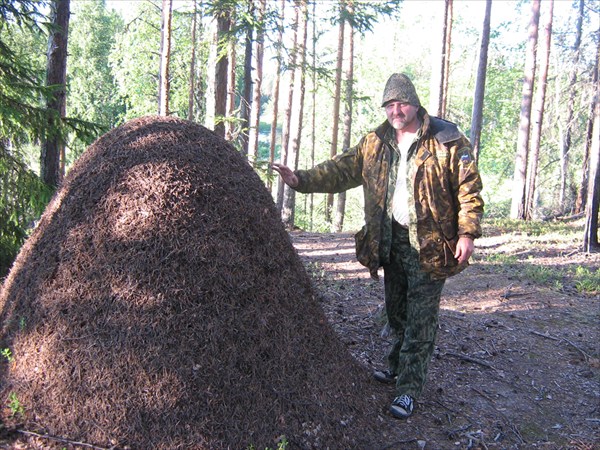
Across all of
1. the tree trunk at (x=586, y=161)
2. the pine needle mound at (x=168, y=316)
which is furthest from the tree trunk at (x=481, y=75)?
the pine needle mound at (x=168, y=316)

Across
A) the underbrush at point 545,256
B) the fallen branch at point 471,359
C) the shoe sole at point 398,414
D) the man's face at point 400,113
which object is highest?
the man's face at point 400,113

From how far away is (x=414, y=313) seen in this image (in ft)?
12.5

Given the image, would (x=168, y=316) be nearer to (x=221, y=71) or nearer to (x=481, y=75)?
(x=221, y=71)

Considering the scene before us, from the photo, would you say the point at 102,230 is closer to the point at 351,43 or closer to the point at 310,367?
the point at 310,367

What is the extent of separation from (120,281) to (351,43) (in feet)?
61.5

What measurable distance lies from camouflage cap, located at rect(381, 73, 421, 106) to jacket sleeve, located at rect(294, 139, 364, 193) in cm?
50

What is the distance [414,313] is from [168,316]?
189 cm

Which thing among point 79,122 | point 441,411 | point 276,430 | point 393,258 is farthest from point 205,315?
point 79,122

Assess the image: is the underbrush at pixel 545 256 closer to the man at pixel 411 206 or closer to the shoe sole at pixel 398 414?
the man at pixel 411 206

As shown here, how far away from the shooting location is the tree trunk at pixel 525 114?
17.7 meters

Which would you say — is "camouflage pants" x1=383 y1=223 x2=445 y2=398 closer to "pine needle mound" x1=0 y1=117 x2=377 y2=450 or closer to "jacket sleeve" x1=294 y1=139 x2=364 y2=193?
"pine needle mound" x1=0 y1=117 x2=377 y2=450

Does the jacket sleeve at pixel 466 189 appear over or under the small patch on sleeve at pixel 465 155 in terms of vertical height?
under

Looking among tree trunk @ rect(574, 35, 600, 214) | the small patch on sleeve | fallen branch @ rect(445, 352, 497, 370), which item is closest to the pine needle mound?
the small patch on sleeve

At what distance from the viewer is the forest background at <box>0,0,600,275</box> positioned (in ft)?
22.1
